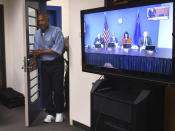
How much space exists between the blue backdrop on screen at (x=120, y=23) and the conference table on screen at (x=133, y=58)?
9 centimetres

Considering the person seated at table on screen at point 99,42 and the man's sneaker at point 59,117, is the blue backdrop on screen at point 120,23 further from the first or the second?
the man's sneaker at point 59,117

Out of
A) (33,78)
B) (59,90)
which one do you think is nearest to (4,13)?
(33,78)

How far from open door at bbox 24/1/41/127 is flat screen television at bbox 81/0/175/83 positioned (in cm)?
116

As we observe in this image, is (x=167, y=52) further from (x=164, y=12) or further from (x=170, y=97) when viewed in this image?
(x=170, y=97)

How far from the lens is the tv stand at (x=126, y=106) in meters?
1.71

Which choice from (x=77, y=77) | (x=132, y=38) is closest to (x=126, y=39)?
(x=132, y=38)

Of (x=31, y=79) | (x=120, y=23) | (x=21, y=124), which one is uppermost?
(x=120, y=23)

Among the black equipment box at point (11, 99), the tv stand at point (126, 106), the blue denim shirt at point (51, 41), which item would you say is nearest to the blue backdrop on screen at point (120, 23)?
the tv stand at point (126, 106)

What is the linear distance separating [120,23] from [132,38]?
0.17 meters

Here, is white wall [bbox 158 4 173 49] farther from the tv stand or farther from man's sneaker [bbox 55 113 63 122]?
man's sneaker [bbox 55 113 63 122]

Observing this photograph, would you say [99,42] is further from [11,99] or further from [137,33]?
[11,99]

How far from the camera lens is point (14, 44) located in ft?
15.8

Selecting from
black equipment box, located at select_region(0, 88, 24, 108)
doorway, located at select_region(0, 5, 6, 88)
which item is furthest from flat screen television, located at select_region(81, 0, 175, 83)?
doorway, located at select_region(0, 5, 6, 88)

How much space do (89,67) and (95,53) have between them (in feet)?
0.49
